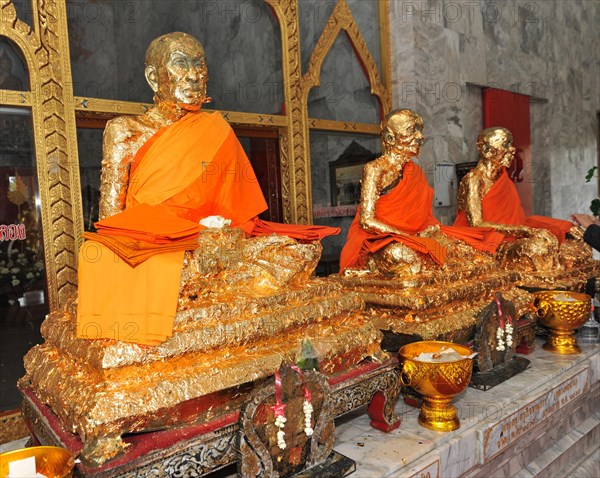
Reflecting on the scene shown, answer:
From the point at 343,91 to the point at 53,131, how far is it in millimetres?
3183

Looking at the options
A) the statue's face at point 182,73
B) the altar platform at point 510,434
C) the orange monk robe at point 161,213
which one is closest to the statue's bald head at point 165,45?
the statue's face at point 182,73

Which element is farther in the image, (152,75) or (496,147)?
(496,147)

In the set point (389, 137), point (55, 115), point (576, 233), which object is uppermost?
point (55, 115)

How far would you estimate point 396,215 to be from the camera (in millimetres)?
3549

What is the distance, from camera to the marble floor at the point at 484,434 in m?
2.18

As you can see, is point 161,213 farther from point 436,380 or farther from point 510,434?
point 510,434

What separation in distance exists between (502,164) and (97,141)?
3510mm

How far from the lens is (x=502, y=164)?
4.37 m

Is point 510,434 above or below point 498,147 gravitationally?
below

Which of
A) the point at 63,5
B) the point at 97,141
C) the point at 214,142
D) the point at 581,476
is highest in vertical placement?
the point at 63,5

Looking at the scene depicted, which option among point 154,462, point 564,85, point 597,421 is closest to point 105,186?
point 154,462

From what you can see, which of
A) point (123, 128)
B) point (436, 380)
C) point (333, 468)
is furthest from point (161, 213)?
point (436, 380)

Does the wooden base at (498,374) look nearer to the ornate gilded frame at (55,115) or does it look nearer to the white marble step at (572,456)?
the white marble step at (572,456)

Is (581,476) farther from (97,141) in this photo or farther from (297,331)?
(97,141)
